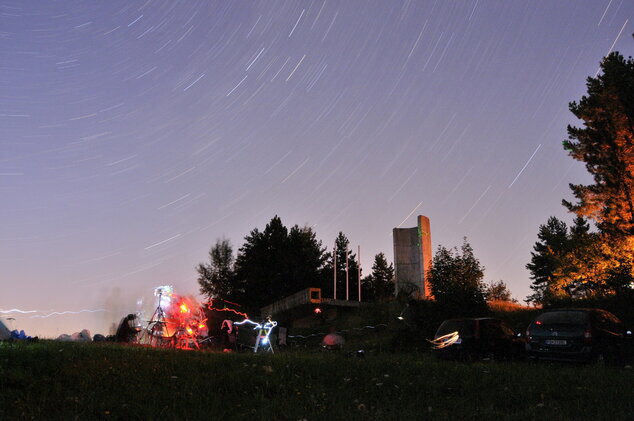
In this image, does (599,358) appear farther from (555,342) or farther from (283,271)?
(283,271)

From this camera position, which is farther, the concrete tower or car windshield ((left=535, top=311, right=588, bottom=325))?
the concrete tower

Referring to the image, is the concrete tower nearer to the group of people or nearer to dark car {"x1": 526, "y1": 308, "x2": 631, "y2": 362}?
the group of people

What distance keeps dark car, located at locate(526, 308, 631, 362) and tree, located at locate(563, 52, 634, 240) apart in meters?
11.9

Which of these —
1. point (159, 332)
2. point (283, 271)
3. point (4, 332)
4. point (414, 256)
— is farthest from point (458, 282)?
point (283, 271)

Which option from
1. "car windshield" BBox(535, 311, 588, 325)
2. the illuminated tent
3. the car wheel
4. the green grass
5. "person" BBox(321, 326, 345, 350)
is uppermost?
"car windshield" BBox(535, 311, 588, 325)

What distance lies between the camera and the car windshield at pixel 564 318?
15.2 m

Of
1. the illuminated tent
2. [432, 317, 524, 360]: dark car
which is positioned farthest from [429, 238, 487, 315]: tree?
the illuminated tent

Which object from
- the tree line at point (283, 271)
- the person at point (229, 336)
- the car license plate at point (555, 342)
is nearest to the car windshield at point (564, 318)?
the car license plate at point (555, 342)

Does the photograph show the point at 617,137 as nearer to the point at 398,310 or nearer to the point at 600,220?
the point at 600,220

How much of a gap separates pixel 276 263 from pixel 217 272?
17284 mm

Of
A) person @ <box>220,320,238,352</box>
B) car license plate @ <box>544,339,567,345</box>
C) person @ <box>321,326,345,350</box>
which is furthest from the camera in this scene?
person @ <box>220,320,238,352</box>

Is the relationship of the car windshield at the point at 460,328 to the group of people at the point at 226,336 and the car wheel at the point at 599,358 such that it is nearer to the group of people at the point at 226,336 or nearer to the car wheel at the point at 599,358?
the car wheel at the point at 599,358

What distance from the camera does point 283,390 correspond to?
9.00m

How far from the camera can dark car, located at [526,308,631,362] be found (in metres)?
14.7
